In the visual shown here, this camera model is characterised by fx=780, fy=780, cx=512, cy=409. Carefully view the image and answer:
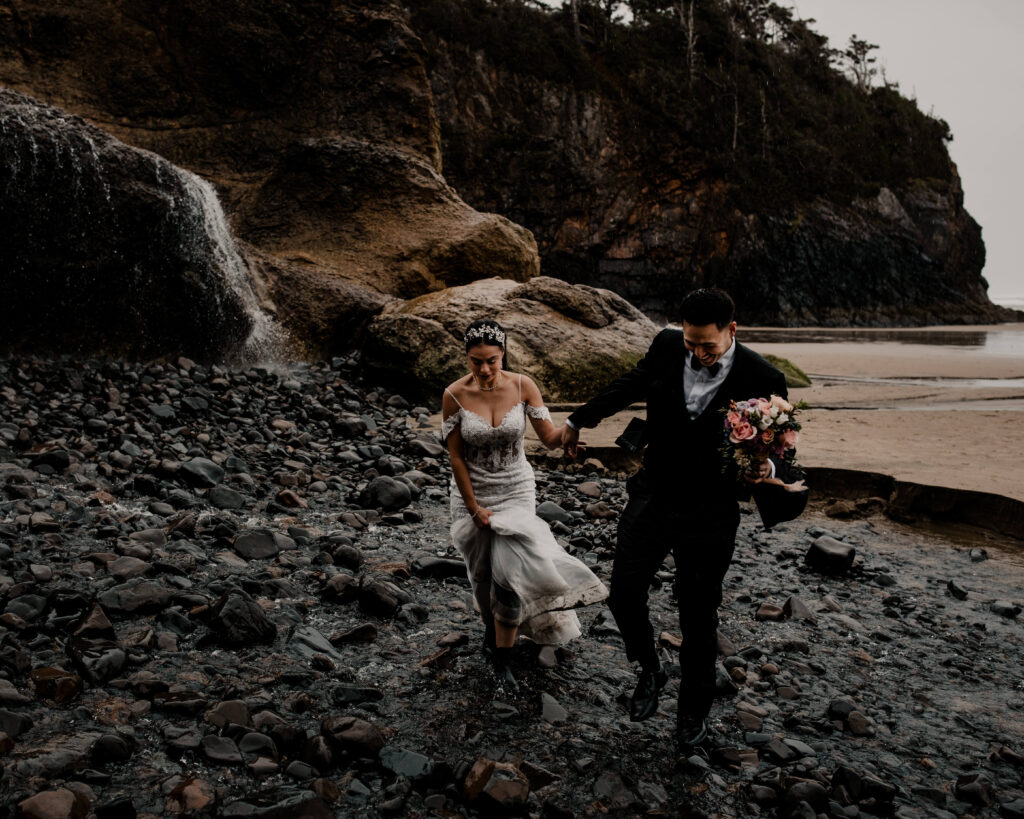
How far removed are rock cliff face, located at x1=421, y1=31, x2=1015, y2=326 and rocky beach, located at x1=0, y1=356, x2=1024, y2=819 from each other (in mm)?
44746

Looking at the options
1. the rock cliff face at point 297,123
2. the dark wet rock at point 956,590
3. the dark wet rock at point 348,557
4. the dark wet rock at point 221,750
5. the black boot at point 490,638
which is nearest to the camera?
the dark wet rock at point 221,750

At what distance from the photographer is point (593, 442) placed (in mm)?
9711

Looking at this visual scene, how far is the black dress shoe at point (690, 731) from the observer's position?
141 inches

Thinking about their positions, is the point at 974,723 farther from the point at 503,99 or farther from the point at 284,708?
the point at 503,99

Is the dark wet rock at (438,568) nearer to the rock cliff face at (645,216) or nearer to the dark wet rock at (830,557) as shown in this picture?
the dark wet rock at (830,557)

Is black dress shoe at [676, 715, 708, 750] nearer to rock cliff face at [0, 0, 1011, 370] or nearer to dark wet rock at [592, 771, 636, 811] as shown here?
dark wet rock at [592, 771, 636, 811]

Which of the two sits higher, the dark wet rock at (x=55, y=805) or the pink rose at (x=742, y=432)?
the pink rose at (x=742, y=432)

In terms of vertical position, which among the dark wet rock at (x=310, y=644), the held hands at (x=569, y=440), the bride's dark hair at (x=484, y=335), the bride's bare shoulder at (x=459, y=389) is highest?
the bride's dark hair at (x=484, y=335)

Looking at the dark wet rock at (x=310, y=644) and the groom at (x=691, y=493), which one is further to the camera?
the dark wet rock at (x=310, y=644)

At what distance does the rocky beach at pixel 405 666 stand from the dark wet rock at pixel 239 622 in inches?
0.6

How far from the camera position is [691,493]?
3.57 meters

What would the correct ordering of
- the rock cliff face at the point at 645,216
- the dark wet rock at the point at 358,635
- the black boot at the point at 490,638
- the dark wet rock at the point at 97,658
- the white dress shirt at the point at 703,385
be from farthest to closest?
the rock cliff face at the point at 645,216 → the dark wet rock at the point at 358,635 → the black boot at the point at 490,638 → the dark wet rock at the point at 97,658 → the white dress shirt at the point at 703,385

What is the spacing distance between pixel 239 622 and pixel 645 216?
5166 cm

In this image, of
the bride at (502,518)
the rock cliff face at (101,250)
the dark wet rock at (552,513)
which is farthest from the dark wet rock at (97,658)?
the rock cliff face at (101,250)
